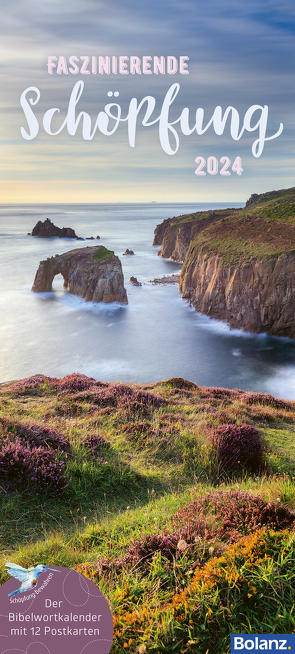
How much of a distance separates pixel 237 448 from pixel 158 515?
3703 mm

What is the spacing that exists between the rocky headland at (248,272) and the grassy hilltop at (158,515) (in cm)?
4234

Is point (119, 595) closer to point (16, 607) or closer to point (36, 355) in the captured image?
point (16, 607)

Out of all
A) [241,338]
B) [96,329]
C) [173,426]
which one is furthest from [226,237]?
[173,426]

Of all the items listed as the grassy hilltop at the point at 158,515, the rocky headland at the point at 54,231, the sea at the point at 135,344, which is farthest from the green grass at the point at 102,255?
the rocky headland at the point at 54,231

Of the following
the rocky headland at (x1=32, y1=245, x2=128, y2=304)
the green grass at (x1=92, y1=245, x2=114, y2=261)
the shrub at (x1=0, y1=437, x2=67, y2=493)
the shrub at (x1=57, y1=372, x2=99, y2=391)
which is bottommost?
the shrub at (x1=57, y1=372, x2=99, y2=391)

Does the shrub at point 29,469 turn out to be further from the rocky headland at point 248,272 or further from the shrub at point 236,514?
the rocky headland at point 248,272

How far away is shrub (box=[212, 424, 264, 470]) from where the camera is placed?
7.86m

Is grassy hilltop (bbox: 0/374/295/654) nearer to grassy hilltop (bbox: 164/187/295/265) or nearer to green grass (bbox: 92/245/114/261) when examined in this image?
grassy hilltop (bbox: 164/187/295/265)

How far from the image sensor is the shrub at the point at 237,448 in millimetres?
7859

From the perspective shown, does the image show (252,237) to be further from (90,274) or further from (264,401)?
(264,401)

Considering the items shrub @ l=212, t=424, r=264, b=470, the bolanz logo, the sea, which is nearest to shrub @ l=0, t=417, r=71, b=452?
shrub @ l=212, t=424, r=264, b=470

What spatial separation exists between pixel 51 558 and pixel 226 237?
68.7m

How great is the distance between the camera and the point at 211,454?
7941 millimetres

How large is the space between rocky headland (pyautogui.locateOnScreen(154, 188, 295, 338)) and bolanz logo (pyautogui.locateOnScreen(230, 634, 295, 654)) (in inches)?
1977
